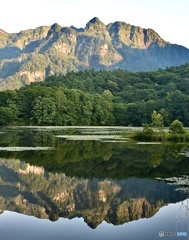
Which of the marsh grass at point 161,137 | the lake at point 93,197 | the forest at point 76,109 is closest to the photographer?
the lake at point 93,197

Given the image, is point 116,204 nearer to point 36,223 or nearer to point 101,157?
point 36,223

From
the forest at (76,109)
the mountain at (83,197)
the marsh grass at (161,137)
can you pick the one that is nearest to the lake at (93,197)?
the mountain at (83,197)

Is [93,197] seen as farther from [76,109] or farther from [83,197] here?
[76,109]

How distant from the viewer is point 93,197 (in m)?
18.3

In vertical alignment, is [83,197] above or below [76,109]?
below

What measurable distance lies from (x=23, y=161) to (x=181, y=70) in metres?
149

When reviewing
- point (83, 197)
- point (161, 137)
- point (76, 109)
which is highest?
point (76, 109)

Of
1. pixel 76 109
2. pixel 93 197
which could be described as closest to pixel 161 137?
pixel 93 197

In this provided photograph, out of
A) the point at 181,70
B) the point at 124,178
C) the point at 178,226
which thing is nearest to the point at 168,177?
the point at 124,178

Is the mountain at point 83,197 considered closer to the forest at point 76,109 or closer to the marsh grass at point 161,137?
the marsh grass at point 161,137

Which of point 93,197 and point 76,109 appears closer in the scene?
point 93,197

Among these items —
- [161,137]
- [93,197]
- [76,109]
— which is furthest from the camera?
[76,109]

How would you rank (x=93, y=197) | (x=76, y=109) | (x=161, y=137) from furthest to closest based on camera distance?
(x=76, y=109)
(x=161, y=137)
(x=93, y=197)

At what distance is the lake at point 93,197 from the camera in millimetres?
13578
